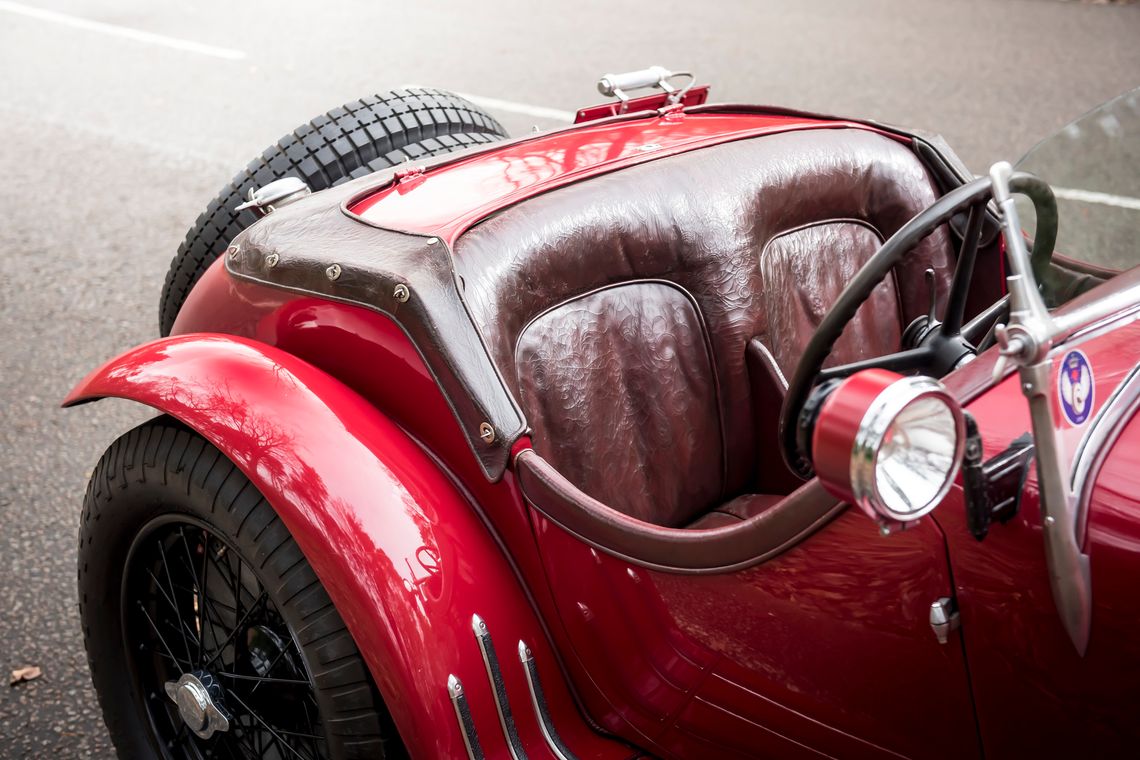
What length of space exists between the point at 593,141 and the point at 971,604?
4.00 ft

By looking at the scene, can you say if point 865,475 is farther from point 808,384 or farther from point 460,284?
point 460,284

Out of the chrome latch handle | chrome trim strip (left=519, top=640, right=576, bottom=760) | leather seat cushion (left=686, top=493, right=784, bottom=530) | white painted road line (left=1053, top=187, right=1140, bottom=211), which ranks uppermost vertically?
the chrome latch handle

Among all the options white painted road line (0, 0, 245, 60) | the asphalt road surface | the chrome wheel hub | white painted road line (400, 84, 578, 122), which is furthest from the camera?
white painted road line (0, 0, 245, 60)

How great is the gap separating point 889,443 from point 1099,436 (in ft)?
0.97

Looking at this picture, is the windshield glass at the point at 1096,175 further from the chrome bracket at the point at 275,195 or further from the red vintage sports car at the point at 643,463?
the chrome bracket at the point at 275,195

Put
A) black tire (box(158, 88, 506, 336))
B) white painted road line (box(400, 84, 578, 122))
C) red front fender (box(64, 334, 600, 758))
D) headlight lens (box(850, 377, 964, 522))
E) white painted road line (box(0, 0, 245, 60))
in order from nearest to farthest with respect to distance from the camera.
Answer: headlight lens (box(850, 377, 964, 522)) → red front fender (box(64, 334, 600, 758)) → black tire (box(158, 88, 506, 336)) → white painted road line (box(400, 84, 578, 122)) → white painted road line (box(0, 0, 245, 60))

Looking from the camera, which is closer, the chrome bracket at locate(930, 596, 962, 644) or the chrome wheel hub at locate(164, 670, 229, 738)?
the chrome bracket at locate(930, 596, 962, 644)

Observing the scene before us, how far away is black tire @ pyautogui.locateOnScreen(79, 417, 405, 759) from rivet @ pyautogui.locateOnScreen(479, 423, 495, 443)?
0.33 meters

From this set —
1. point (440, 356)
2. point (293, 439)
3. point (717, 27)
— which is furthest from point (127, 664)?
point (717, 27)

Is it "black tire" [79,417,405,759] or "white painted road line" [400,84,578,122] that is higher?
"white painted road line" [400,84,578,122]

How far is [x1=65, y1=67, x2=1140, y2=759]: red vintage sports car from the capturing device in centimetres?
127

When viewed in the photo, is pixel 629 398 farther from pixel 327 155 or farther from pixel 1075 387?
pixel 327 155

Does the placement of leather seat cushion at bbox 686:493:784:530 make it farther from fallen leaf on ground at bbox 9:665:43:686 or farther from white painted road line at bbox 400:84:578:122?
white painted road line at bbox 400:84:578:122

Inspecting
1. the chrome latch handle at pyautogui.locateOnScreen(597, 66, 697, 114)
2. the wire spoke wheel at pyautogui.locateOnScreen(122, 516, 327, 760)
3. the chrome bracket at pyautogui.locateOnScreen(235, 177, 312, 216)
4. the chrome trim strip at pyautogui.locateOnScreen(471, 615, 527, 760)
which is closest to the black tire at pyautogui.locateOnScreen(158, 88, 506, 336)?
the chrome bracket at pyautogui.locateOnScreen(235, 177, 312, 216)
